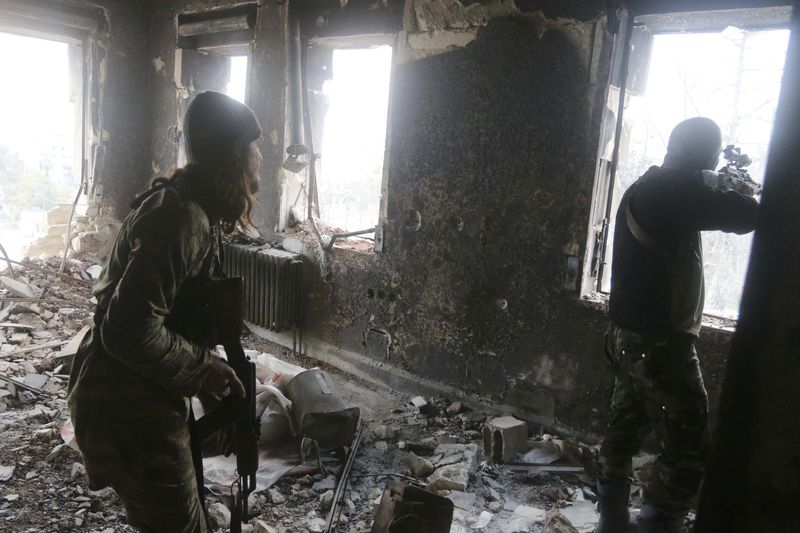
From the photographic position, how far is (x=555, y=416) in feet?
10.9

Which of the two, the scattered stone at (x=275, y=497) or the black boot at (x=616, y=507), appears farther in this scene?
the scattered stone at (x=275, y=497)

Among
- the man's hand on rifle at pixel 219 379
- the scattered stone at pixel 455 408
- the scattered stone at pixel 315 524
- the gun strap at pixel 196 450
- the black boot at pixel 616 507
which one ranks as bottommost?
the scattered stone at pixel 315 524

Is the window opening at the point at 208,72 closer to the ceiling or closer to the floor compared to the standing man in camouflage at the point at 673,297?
closer to the ceiling

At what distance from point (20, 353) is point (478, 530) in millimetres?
3563

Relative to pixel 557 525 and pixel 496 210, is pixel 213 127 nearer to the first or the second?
pixel 557 525

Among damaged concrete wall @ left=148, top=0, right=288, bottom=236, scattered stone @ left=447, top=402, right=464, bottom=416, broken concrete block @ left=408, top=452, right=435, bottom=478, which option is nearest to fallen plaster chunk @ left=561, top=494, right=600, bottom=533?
broken concrete block @ left=408, top=452, right=435, bottom=478

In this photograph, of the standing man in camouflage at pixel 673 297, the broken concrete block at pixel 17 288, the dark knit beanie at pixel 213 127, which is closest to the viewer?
the dark knit beanie at pixel 213 127

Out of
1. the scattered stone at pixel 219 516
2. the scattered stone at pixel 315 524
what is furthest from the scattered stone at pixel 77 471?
the scattered stone at pixel 315 524

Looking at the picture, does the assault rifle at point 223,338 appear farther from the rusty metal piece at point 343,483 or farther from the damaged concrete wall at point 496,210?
the damaged concrete wall at point 496,210

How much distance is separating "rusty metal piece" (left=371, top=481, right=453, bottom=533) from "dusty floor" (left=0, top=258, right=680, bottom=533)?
1.35ft

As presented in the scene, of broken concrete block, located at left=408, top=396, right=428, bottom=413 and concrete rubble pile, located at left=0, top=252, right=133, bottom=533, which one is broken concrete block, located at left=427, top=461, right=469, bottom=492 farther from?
concrete rubble pile, located at left=0, top=252, right=133, bottom=533

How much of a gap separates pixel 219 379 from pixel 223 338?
119 mm

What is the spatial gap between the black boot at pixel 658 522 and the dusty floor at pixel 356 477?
0.98ft

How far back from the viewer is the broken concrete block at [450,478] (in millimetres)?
2729
